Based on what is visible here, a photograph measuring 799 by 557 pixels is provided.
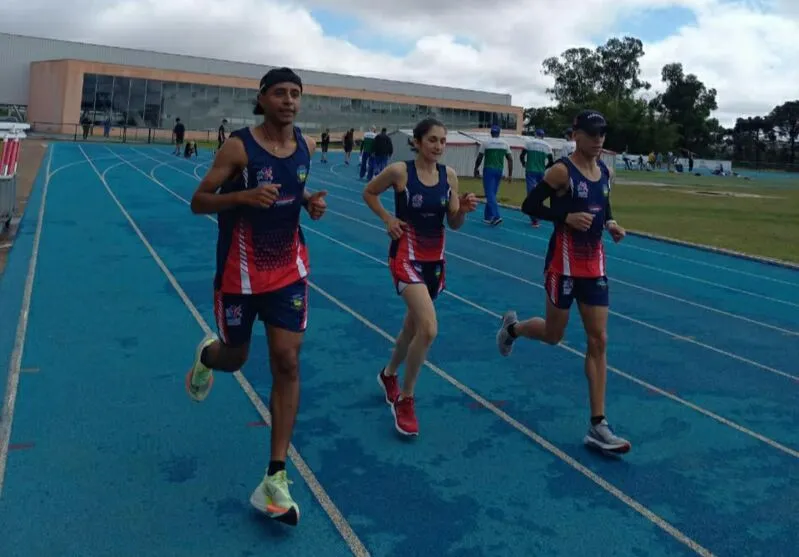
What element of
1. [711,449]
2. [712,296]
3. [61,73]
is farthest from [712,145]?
[711,449]

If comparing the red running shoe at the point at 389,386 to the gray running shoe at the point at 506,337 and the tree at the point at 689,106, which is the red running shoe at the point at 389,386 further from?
the tree at the point at 689,106

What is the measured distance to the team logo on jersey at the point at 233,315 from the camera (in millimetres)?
3736

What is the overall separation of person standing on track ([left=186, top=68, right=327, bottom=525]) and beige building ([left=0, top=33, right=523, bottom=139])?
4504cm

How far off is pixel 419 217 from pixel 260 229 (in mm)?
1512

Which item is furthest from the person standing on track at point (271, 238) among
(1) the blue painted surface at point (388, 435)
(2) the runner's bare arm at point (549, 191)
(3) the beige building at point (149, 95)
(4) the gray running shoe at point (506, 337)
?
(3) the beige building at point (149, 95)

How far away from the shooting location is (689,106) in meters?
88.0

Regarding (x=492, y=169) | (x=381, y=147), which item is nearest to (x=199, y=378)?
(x=492, y=169)

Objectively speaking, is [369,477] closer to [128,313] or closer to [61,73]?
[128,313]

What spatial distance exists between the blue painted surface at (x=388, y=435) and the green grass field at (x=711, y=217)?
606 cm

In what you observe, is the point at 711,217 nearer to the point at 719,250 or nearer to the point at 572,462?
the point at 719,250

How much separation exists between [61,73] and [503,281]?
49284 mm

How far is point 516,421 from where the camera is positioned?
16.0 feet

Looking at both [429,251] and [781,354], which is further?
[781,354]

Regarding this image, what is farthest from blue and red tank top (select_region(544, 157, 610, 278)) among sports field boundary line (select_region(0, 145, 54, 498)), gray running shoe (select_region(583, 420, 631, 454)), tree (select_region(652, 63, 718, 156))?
tree (select_region(652, 63, 718, 156))
